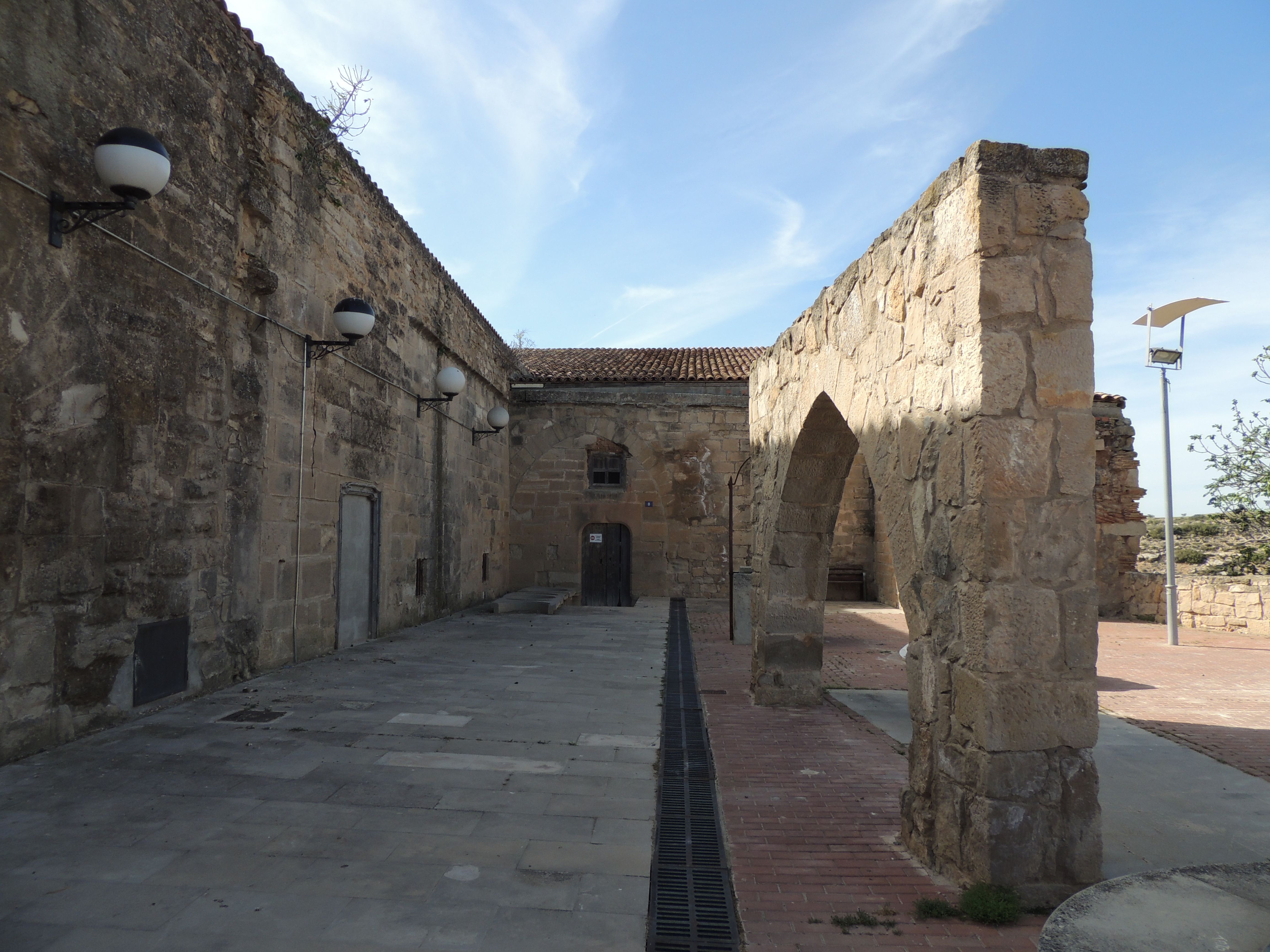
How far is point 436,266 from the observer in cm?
1059

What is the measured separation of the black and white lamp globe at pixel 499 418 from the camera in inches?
490

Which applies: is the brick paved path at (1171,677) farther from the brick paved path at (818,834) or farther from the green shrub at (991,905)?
the green shrub at (991,905)

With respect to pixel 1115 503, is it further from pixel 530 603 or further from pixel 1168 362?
pixel 530 603

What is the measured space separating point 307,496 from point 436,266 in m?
4.65

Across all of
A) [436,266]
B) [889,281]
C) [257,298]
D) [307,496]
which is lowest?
[307,496]

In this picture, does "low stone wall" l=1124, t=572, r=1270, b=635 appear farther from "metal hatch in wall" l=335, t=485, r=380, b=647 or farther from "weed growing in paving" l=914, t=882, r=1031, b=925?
"metal hatch in wall" l=335, t=485, r=380, b=647

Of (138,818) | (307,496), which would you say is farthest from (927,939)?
(307,496)

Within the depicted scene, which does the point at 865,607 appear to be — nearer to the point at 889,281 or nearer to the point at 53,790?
the point at 889,281

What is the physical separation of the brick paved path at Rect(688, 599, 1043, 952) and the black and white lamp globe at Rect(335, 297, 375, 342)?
4.47m

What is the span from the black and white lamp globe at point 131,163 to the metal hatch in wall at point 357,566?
3917 millimetres

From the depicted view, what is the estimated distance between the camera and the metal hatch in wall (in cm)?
780

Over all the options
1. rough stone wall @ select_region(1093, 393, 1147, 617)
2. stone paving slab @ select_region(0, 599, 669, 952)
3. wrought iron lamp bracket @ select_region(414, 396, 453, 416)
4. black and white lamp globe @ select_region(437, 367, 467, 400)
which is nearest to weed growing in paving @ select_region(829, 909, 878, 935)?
stone paving slab @ select_region(0, 599, 669, 952)

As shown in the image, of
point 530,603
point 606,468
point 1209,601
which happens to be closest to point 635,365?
point 606,468

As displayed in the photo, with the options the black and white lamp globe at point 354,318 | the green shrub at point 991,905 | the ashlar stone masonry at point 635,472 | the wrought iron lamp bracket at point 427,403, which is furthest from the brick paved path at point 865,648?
the wrought iron lamp bracket at point 427,403
